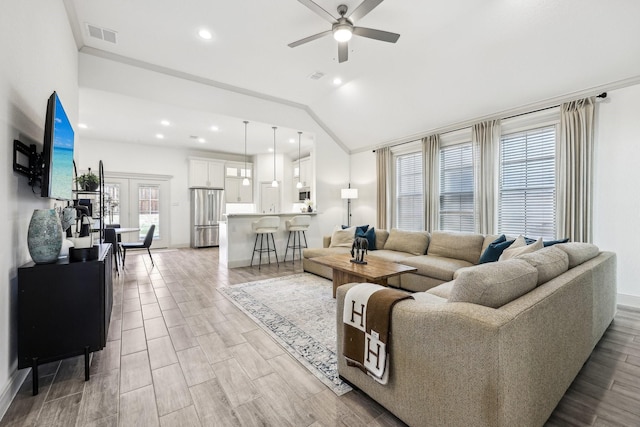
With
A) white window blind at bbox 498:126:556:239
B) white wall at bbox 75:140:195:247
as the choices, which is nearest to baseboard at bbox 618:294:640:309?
white window blind at bbox 498:126:556:239

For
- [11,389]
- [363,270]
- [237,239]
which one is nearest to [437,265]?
[363,270]

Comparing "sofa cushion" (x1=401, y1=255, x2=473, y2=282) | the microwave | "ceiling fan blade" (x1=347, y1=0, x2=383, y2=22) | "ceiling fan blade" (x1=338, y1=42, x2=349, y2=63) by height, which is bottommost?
"sofa cushion" (x1=401, y1=255, x2=473, y2=282)

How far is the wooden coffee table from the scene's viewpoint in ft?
9.87

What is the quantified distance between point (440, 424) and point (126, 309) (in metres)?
3.51

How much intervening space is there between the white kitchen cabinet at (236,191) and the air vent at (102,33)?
17.3 ft

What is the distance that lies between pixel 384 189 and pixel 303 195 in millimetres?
3104

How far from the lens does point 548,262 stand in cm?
179

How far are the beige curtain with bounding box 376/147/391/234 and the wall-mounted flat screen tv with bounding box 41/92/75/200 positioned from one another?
542 cm

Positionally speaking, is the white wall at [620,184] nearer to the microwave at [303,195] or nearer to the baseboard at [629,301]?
the baseboard at [629,301]

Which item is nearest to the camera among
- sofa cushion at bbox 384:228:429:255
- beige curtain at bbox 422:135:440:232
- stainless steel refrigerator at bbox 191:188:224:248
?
sofa cushion at bbox 384:228:429:255

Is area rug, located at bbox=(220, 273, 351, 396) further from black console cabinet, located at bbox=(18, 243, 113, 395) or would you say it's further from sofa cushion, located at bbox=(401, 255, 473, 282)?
black console cabinet, located at bbox=(18, 243, 113, 395)

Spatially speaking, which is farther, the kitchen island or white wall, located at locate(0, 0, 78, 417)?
the kitchen island

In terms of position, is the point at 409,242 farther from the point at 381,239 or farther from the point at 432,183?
the point at 432,183

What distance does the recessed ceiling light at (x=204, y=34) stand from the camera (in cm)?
370
